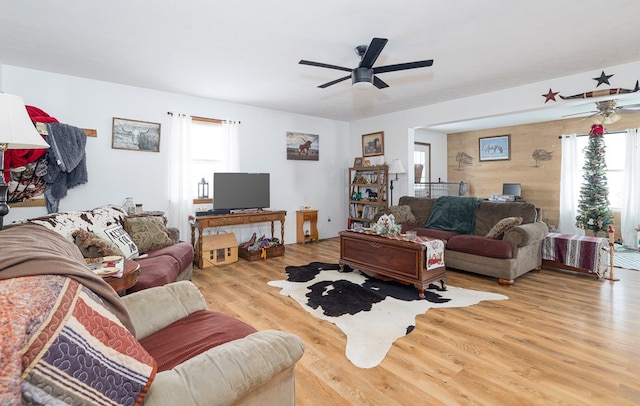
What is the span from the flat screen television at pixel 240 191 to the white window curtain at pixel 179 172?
1.38 feet

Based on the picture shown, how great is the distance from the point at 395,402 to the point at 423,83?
382cm

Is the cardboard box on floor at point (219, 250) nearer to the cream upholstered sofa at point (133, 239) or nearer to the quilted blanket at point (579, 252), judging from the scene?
the cream upholstered sofa at point (133, 239)

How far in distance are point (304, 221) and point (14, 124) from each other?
4.84 m

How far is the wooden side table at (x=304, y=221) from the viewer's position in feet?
19.4

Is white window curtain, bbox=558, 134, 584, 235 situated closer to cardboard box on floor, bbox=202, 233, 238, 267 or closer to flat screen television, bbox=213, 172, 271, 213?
flat screen television, bbox=213, 172, 271, 213

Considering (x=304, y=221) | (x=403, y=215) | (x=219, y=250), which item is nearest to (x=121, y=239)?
(x=219, y=250)

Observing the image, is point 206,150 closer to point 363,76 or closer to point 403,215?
point 363,76

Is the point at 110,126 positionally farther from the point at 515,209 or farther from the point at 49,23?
the point at 515,209

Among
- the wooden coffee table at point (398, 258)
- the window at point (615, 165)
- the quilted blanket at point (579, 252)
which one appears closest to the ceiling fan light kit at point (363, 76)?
the wooden coffee table at point (398, 258)

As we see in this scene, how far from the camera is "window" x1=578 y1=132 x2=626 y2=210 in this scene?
19.5ft

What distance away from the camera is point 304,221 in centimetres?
608

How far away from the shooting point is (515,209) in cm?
420

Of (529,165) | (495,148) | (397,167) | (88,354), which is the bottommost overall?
(88,354)

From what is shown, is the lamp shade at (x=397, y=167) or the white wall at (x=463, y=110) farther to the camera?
the lamp shade at (x=397, y=167)
